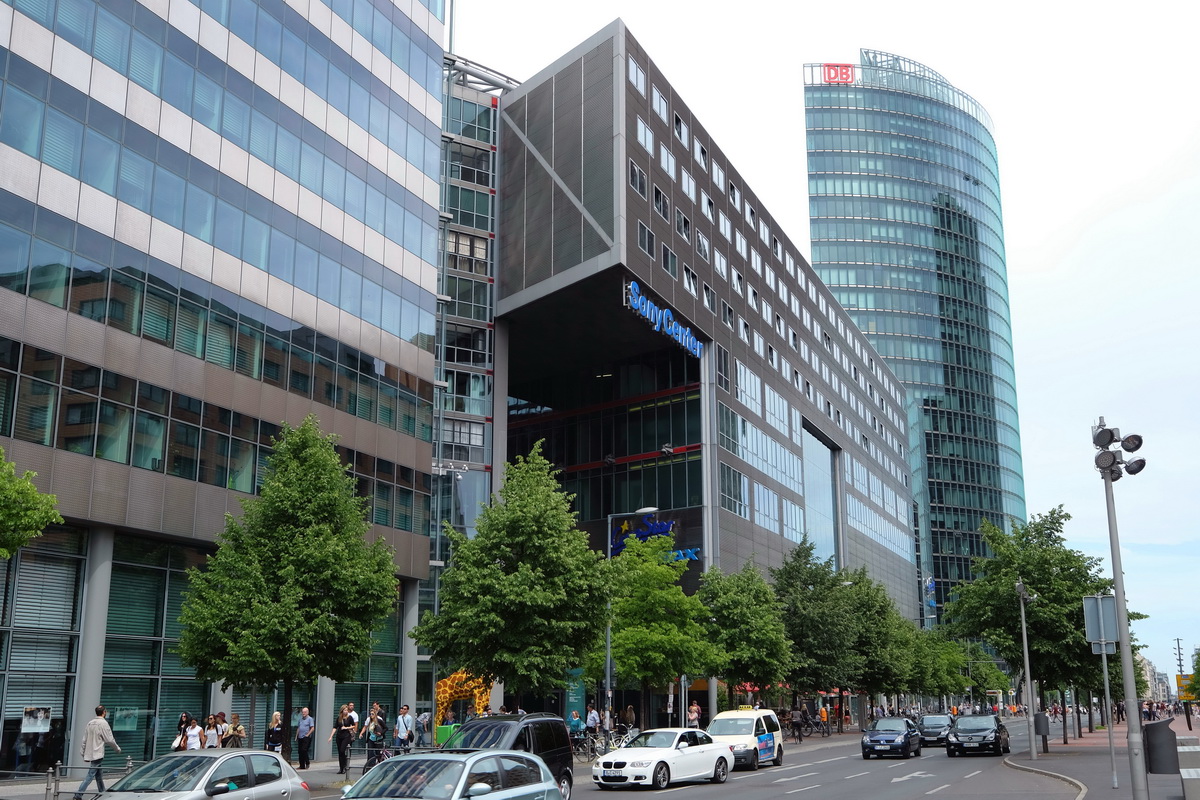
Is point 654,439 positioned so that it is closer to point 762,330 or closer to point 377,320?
point 762,330

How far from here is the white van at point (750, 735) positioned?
3412 centimetres

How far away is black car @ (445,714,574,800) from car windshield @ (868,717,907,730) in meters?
A: 22.3

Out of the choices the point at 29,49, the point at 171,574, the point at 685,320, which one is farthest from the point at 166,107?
the point at 685,320

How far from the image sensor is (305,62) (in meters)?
36.8

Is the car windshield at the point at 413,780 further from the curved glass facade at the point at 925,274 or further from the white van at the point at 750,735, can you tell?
the curved glass facade at the point at 925,274

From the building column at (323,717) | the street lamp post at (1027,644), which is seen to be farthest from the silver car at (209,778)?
the street lamp post at (1027,644)

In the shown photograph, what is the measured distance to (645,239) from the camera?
56.2m

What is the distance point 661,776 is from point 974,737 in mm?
19062

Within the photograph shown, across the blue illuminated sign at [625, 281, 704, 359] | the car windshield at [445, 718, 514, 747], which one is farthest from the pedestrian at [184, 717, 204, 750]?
the blue illuminated sign at [625, 281, 704, 359]

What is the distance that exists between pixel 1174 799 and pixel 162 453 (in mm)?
25224

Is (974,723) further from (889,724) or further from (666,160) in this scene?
(666,160)

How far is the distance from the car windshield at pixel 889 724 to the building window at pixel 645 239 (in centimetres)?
2593

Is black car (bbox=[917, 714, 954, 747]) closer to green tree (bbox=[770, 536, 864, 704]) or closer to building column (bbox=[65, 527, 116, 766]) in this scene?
green tree (bbox=[770, 536, 864, 704])

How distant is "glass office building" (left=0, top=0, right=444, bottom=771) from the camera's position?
2614cm
